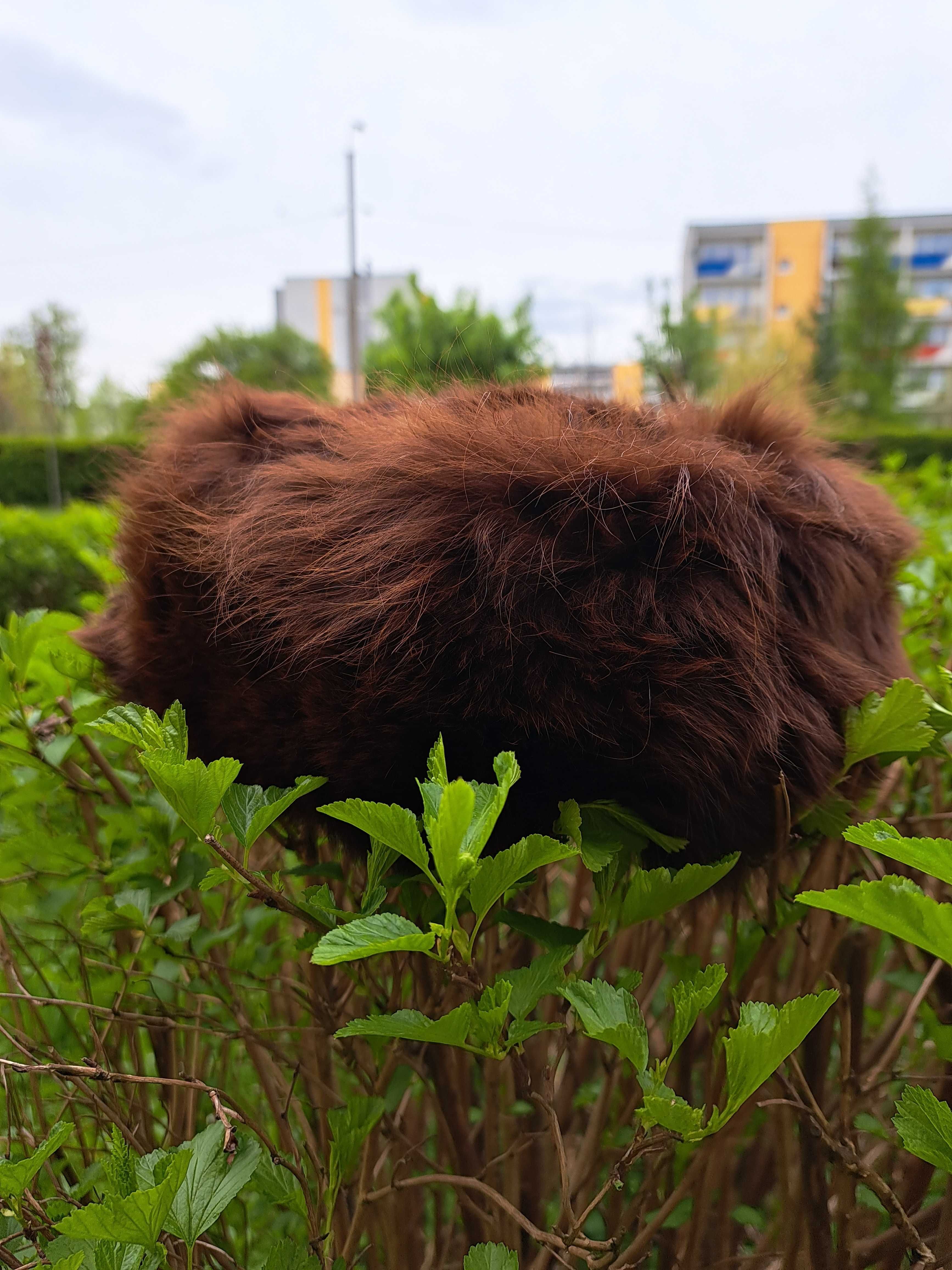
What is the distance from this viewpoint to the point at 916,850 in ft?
1.65

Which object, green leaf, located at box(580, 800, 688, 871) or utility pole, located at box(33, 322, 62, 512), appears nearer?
green leaf, located at box(580, 800, 688, 871)

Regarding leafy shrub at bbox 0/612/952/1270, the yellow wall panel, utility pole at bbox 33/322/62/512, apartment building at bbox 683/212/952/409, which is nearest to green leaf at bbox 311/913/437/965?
leafy shrub at bbox 0/612/952/1270

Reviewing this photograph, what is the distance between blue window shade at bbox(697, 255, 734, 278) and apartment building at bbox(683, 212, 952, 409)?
0.03 m

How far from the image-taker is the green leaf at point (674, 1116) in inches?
20.5

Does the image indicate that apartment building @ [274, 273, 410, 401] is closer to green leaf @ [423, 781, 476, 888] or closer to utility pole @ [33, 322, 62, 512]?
utility pole @ [33, 322, 62, 512]

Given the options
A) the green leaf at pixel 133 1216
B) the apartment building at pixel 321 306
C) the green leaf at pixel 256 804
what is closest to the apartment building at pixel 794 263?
the apartment building at pixel 321 306

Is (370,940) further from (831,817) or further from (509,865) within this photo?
(831,817)

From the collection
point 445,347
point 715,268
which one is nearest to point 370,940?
point 445,347

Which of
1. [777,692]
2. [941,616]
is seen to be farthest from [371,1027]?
[941,616]

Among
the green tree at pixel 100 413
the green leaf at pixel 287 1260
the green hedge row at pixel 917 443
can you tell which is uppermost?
the green tree at pixel 100 413

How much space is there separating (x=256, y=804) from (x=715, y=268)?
46.8m

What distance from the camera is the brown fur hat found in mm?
644

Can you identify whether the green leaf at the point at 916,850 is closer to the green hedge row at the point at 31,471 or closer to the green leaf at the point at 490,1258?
the green leaf at the point at 490,1258

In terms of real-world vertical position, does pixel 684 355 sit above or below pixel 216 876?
above
